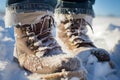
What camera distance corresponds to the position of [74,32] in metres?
2.01

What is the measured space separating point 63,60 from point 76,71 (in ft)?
0.26

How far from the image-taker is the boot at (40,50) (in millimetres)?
1581

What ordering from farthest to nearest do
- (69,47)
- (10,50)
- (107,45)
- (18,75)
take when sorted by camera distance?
(107,45) < (69,47) < (10,50) < (18,75)

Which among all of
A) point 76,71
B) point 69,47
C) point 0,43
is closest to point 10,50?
point 0,43

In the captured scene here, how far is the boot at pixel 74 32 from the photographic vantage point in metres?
1.97

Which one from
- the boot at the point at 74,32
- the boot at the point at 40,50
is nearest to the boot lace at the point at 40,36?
the boot at the point at 40,50

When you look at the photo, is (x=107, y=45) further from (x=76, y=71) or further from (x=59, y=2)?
(x=76, y=71)

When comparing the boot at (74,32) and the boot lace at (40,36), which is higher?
Answer: the boot lace at (40,36)

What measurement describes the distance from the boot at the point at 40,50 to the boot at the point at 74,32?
0.24 meters

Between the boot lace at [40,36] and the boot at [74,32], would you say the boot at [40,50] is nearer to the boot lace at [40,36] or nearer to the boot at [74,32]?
the boot lace at [40,36]

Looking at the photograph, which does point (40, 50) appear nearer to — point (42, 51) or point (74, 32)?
point (42, 51)

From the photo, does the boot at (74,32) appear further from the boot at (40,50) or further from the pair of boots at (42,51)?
the boot at (40,50)

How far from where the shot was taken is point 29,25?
1726 mm

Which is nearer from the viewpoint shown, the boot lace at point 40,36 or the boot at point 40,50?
the boot at point 40,50
